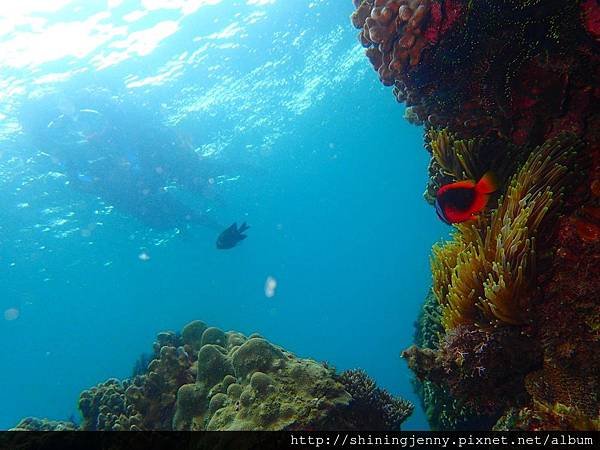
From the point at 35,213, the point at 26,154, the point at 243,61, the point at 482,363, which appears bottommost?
the point at 482,363

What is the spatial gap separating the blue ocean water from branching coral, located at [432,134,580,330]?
8813mm

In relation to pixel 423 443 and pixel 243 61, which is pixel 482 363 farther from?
pixel 243 61

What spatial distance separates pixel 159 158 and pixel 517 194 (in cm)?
2341

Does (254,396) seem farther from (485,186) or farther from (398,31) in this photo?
(398,31)

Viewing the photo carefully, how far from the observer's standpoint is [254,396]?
459cm

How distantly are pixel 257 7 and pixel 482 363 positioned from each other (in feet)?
61.1

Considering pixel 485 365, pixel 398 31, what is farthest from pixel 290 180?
pixel 485 365

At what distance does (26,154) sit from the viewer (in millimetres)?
19688

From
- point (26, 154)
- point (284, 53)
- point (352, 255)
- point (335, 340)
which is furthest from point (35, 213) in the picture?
point (352, 255)

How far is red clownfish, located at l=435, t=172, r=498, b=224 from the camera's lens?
3258 mm

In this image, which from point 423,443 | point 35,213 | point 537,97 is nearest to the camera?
point 537,97

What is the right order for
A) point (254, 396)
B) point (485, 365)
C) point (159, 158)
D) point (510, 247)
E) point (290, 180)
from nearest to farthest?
1. point (510, 247)
2. point (485, 365)
3. point (254, 396)
4. point (159, 158)
5. point (290, 180)

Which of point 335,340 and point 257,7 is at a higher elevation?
point 335,340

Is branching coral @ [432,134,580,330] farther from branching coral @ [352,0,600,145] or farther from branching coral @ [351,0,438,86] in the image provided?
branching coral @ [351,0,438,86]
